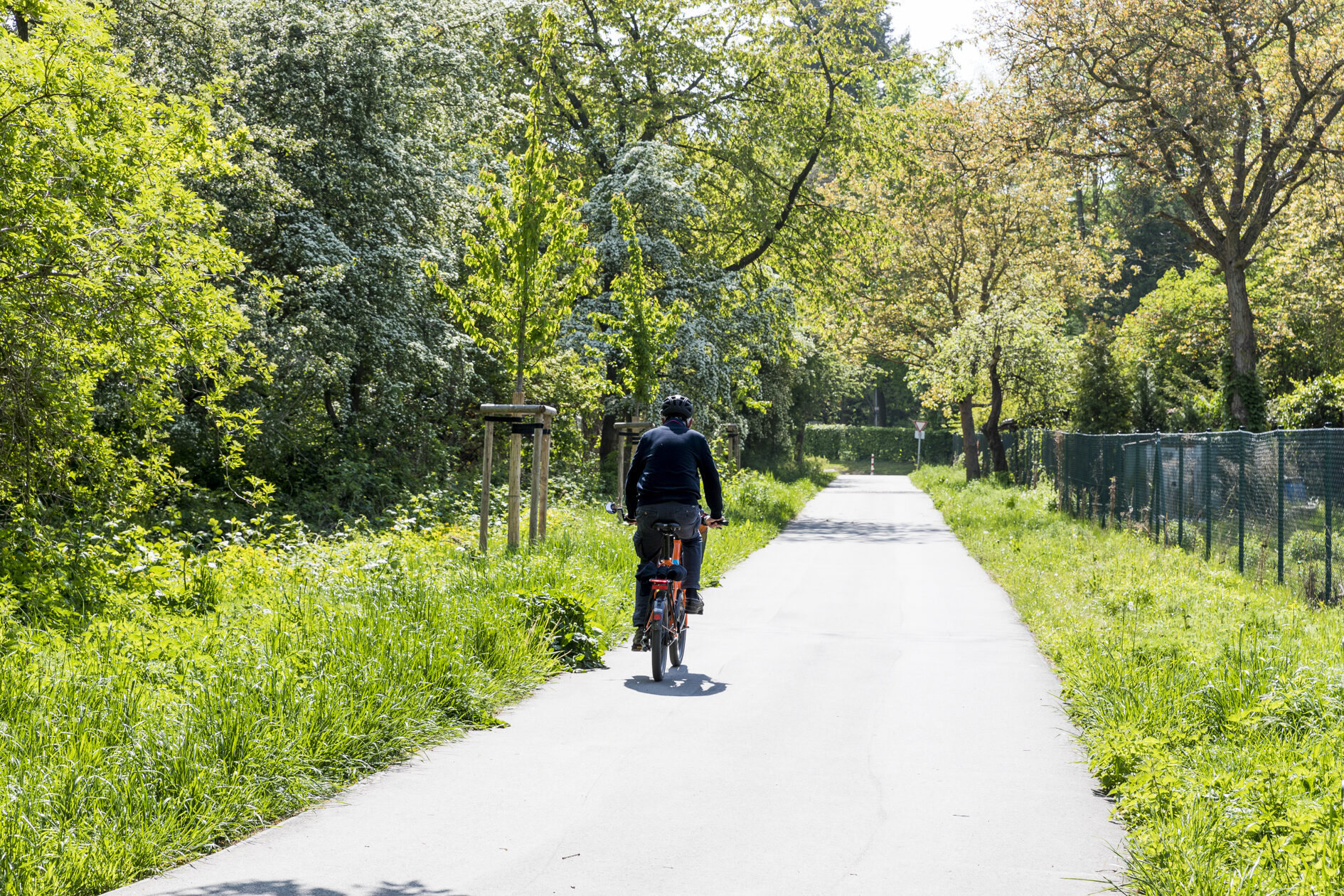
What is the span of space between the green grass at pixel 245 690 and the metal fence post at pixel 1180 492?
28.5ft

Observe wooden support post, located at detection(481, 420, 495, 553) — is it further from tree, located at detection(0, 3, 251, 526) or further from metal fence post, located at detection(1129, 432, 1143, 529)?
metal fence post, located at detection(1129, 432, 1143, 529)

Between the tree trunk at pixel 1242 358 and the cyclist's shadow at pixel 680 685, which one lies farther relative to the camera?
the tree trunk at pixel 1242 358

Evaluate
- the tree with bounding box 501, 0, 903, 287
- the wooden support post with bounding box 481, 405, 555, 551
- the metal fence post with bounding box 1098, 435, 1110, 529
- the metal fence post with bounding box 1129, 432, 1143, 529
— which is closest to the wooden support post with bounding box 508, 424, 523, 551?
the wooden support post with bounding box 481, 405, 555, 551

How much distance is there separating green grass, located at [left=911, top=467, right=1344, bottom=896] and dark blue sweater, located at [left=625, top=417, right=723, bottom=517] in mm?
2831

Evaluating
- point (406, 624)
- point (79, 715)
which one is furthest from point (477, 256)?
point (79, 715)

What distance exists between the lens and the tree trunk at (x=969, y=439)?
39.8 m

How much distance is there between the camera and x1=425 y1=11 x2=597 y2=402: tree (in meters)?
14.0

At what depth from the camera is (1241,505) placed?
43.1 feet

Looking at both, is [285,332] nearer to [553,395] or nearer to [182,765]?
[553,395]

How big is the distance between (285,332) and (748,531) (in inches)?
315

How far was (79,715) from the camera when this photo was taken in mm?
5242

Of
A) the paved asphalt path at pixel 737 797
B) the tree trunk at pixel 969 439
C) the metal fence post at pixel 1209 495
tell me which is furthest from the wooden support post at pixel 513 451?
the tree trunk at pixel 969 439

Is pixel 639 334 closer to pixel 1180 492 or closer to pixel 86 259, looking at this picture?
pixel 1180 492

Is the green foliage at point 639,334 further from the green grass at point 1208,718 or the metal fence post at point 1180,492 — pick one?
the green grass at point 1208,718
